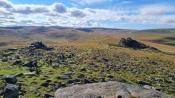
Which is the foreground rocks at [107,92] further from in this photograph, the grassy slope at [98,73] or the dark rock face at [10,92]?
the grassy slope at [98,73]

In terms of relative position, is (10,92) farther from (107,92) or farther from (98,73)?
(98,73)

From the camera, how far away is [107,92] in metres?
29.0

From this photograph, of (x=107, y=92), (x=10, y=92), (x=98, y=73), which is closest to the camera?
(x=107, y=92)

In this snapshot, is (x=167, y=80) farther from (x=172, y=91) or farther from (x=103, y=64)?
(x=103, y=64)

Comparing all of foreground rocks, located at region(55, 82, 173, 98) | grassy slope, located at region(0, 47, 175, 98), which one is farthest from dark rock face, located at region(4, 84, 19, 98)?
foreground rocks, located at region(55, 82, 173, 98)

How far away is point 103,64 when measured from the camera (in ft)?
219

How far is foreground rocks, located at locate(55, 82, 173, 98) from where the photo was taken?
93.6 feet

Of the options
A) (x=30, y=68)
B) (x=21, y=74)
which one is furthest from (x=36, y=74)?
(x=30, y=68)

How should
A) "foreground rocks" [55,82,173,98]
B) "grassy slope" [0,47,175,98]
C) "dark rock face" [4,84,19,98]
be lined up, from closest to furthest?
"foreground rocks" [55,82,173,98] < "dark rock face" [4,84,19,98] < "grassy slope" [0,47,175,98]

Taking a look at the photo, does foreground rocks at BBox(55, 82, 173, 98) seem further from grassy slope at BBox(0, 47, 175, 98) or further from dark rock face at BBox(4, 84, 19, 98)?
grassy slope at BBox(0, 47, 175, 98)

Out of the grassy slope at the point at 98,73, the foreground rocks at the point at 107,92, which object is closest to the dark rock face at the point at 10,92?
the grassy slope at the point at 98,73

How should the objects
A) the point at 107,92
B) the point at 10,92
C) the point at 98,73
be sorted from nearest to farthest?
1. the point at 107,92
2. the point at 10,92
3. the point at 98,73

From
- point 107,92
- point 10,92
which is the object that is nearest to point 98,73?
point 10,92

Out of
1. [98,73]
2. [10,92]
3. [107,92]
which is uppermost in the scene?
[107,92]
